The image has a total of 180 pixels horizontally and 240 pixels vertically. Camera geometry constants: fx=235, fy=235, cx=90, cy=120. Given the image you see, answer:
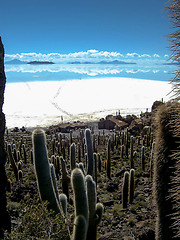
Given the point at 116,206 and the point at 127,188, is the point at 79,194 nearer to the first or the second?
the point at 127,188

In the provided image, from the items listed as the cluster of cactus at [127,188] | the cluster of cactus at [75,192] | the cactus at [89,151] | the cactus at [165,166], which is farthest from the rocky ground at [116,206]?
the cactus at [165,166]

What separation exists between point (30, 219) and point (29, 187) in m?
6.93

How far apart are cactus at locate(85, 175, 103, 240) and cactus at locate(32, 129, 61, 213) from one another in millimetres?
840

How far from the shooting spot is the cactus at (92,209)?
5.12m

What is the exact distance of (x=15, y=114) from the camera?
48594mm

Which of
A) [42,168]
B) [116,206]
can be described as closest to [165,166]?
[42,168]

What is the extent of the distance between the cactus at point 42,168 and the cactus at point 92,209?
2.75ft

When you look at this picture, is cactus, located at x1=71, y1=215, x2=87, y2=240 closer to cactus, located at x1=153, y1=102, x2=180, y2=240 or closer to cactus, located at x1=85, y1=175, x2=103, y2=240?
cactus, located at x1=85, y1=175, x2=103, y2=240

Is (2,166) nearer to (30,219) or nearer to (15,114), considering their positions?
(30,219)

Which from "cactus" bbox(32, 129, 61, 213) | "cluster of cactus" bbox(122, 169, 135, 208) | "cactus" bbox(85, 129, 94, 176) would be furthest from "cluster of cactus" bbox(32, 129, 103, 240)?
"cluster of cactus" bbox(122, 169, 135, 208)

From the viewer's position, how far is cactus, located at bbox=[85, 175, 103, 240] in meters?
5.12

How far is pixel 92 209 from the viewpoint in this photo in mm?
5203

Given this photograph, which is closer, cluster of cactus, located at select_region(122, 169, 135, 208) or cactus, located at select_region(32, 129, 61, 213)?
cactus, located at select_region(32, 129, 61, 213)

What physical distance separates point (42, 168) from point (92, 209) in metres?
1.55
